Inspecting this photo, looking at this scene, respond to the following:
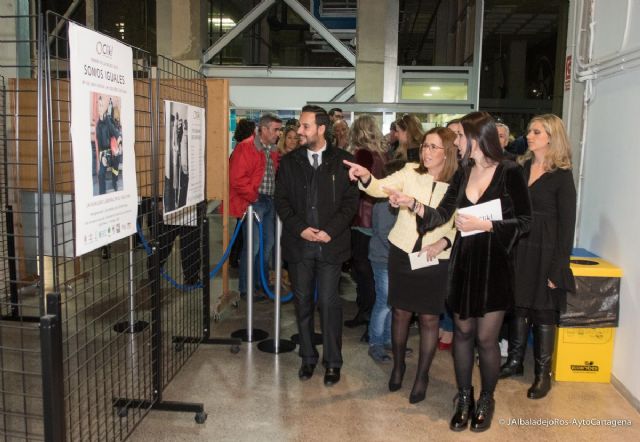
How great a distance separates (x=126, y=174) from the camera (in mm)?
2455

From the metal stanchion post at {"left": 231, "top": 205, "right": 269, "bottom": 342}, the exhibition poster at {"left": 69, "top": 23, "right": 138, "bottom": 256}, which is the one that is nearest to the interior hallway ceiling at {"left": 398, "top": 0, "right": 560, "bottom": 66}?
the metal stanchion post at {"left": 231, "top": 205, "right": 269, "bottom": 342}

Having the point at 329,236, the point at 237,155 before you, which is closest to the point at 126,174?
the point at 329,236

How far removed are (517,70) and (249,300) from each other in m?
18.1

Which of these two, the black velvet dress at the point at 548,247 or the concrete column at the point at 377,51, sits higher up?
the concrete column at the point at 377,51

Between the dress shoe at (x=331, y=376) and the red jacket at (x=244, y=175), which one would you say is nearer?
the dress shoe at (x=331, y=376)

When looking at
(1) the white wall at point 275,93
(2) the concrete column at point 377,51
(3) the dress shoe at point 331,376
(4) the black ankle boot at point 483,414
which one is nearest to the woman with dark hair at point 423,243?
(4) the black ankle boot at point 483,414

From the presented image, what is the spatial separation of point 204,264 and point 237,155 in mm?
1295

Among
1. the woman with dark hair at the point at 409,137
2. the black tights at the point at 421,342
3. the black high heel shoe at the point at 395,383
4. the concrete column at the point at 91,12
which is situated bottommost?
the black high heel shoe at the point at 395,383

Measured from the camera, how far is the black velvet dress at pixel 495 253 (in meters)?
2.81

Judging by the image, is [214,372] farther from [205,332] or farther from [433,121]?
[433,121]

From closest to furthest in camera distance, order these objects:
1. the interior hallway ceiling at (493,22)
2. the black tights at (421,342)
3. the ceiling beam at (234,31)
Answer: the black tights at (421,342) < the ceiling beam at (234,31) < the interior hallway ceiling at (493,22)

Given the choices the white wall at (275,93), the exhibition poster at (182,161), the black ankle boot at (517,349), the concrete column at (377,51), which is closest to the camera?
the exhibition poster at (182,161)

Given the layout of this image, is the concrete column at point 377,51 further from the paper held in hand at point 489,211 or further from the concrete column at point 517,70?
the concrete column at point 517,70

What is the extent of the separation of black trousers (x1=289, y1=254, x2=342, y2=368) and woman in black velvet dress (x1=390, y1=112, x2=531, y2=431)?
80 cm
